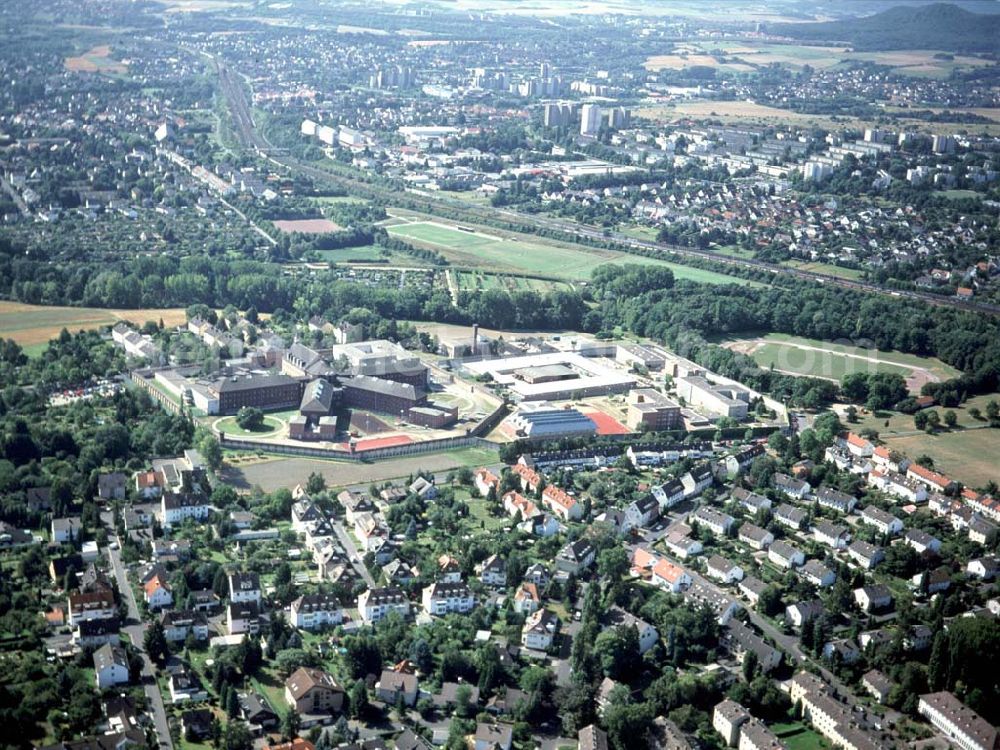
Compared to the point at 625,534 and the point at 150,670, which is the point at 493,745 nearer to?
the point at 150,670

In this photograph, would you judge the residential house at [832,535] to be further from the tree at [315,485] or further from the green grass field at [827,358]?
the green grass field at [827,358]

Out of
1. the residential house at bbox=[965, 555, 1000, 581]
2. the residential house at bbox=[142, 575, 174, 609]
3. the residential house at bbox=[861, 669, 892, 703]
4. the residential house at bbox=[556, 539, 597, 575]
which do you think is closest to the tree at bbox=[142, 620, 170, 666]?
the residential house at bbox=[142, 575, 174, 609]

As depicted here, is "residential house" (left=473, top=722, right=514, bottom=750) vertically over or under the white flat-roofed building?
over

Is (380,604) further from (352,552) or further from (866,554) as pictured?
(866,554)

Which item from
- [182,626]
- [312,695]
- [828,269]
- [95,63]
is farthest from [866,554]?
[95,63]

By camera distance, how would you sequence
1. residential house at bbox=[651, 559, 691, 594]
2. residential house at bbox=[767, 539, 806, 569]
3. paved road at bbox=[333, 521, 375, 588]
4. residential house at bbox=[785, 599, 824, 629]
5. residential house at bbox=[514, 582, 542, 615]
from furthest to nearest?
1. residential house at bbox=[767, 539, 806, 569]
2. residential house at bbox=[651, 559, 691, 594]
3. paved road at bbox=[333, 521, 375, 588]
4. residential house at bbox=[785, 599, 824, 629]
5. residential house at bbox=[514, 582, 542, 615]

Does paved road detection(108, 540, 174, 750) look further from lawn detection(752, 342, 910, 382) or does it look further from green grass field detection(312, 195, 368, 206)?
green grass field detection(312, 195, 368, 206)

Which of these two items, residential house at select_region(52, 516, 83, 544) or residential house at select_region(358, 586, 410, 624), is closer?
residential house at select_region(358, 586, 410, 624)
